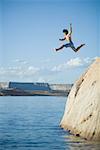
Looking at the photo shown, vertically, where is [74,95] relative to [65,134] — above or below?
above

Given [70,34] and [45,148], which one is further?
[45,148]

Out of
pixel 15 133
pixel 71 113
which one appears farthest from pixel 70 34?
Result: pixel 15 133

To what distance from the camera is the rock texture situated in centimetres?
3162

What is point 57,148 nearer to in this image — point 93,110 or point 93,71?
point 93,110

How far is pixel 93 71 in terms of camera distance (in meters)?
35.2

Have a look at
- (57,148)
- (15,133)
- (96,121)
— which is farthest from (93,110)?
(15,133)

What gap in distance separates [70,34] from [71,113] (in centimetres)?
1026

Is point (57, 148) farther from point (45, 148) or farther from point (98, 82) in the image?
point (98, 82)

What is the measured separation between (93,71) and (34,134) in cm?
713

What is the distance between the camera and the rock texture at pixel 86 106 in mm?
31625

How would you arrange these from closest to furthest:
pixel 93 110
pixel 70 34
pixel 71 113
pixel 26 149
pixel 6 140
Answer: pixel 70 34
pixel 26 149
pixel 93 110
pixel 6 140
pixel 71 113

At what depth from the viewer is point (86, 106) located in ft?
108

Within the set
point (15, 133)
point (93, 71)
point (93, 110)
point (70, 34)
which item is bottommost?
point (15, 133)

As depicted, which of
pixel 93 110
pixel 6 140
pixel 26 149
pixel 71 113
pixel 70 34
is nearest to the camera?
pixel 70 34
